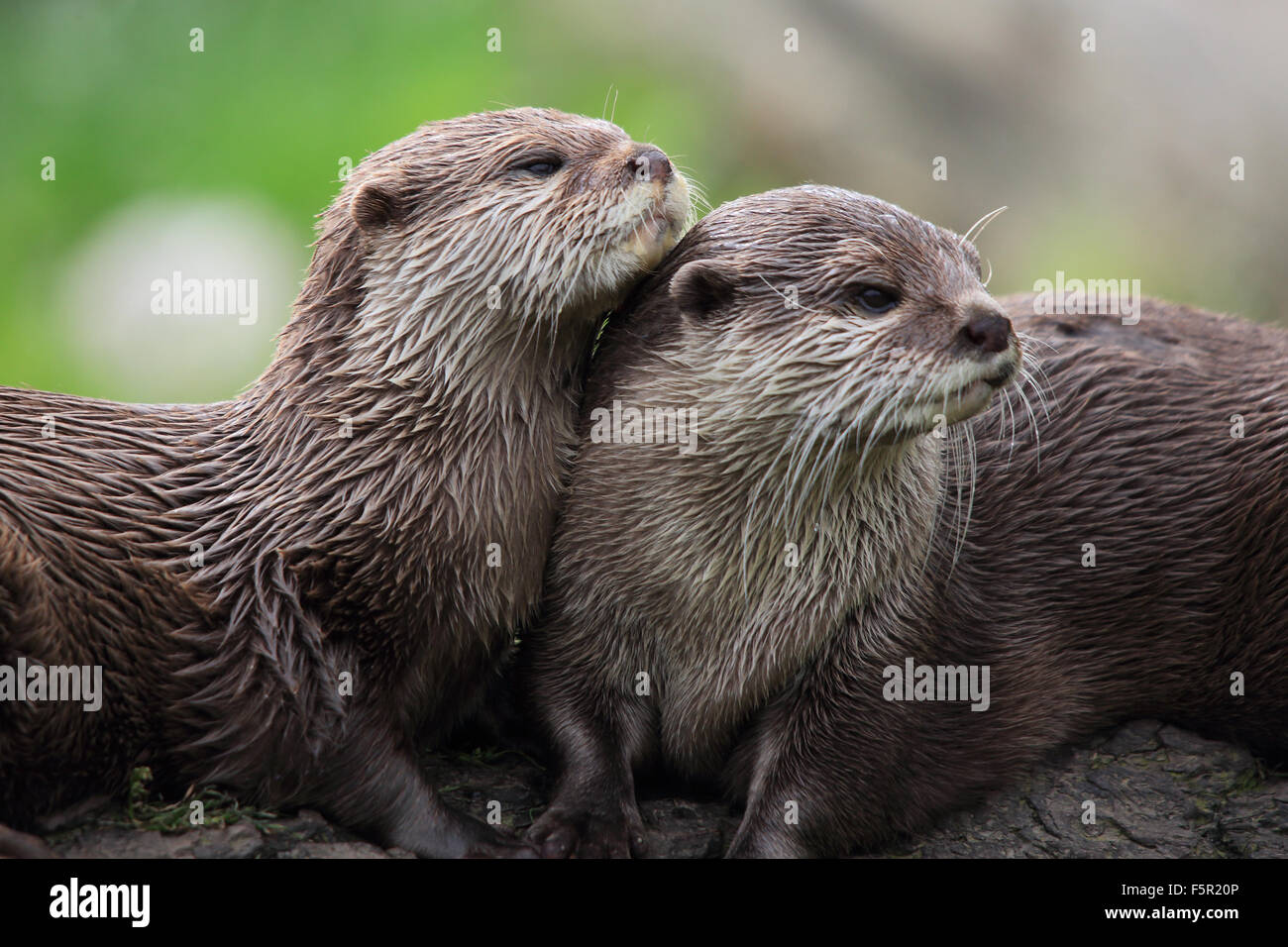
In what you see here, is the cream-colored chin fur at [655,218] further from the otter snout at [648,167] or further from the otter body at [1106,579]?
the otter body at [1106,579]

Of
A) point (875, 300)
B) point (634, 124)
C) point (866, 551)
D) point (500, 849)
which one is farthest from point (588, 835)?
point (634, 124)

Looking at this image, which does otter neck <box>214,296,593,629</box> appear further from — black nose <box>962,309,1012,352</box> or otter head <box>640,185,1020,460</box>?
black nose <box>962,309,1012,352</box>

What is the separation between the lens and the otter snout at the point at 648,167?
2.83 meters

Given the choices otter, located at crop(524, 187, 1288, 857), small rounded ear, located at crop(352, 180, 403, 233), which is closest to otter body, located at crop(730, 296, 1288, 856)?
otter, located at crop(524, 187, 1288, 857)

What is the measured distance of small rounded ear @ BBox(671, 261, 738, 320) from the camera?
2.86 meters

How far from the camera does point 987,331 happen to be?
8.61 ft

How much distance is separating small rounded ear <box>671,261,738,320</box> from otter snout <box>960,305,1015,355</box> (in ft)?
1.70

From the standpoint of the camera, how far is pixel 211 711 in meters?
2.66

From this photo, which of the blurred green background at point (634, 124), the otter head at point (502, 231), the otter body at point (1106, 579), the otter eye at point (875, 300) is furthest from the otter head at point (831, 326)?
the blurred green background at point (634, 124)

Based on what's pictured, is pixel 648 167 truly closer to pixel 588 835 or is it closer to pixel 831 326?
pixel 831 326

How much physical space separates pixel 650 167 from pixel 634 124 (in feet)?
14.3

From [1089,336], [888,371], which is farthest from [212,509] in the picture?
[1089,336]

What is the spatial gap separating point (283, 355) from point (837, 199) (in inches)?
51.6
